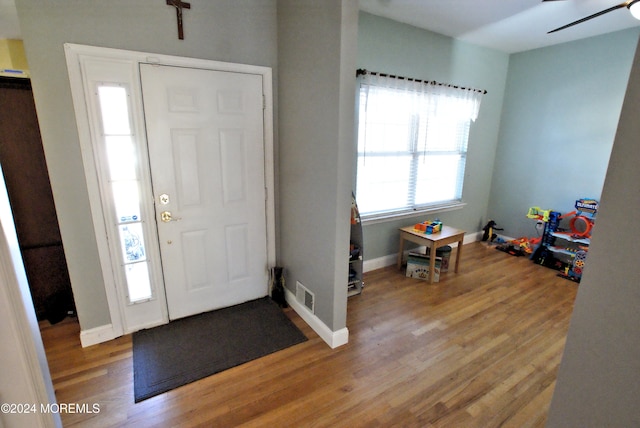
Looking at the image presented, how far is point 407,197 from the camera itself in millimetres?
3572

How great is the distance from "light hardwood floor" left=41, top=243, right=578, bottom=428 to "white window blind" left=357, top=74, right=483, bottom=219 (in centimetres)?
125

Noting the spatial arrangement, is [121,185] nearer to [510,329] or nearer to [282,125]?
[282,125]

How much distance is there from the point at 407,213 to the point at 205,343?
2.54 metres

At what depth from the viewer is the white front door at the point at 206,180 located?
2.18m

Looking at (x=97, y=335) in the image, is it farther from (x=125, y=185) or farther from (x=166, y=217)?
(x=125, y=185)

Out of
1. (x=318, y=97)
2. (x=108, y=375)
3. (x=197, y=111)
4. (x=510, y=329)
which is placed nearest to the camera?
(x=108, y=375)

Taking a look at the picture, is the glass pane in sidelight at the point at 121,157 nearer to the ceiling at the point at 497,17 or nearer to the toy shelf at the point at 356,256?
the ceiling at the point at 497,17

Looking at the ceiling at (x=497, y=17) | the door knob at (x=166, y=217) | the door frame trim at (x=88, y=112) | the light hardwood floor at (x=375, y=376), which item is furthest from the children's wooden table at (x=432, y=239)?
the door knob at (x=166, y=217)

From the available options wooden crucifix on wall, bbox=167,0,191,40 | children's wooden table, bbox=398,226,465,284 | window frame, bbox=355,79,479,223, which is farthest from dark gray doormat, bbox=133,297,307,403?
wooden crucifix on wall, bbox=167,0,191,40

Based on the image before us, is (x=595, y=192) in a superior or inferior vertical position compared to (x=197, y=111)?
inferior

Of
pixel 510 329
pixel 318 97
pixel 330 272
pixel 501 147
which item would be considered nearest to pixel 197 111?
pixel 318 97

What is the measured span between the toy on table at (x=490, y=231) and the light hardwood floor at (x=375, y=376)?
170cm

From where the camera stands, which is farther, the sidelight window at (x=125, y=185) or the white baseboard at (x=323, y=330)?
the white baseboard at (x=323, y=330)

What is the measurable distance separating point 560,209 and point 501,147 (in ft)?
3.69
